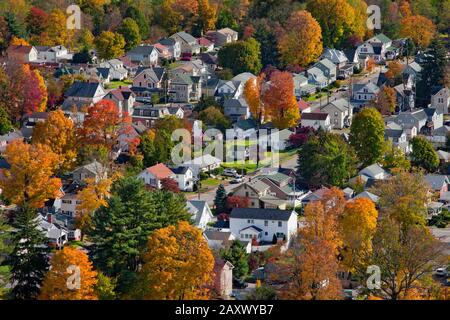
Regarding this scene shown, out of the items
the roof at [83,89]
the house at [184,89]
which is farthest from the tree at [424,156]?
the roof at [83,89]

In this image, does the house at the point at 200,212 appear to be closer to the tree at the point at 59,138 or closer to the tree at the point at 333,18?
the tree at the point at 59,138

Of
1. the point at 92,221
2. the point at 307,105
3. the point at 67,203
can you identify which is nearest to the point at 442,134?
the point at 307,105

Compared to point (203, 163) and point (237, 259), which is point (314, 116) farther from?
point (237, 259)

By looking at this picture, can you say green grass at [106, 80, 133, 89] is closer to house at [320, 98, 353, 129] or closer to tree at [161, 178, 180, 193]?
house at [320, 98, 353, 129]

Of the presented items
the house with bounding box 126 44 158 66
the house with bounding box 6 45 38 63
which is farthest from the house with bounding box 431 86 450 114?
the house with bounding box 6 45 38 63

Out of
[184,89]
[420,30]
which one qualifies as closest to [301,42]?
[420,30]
